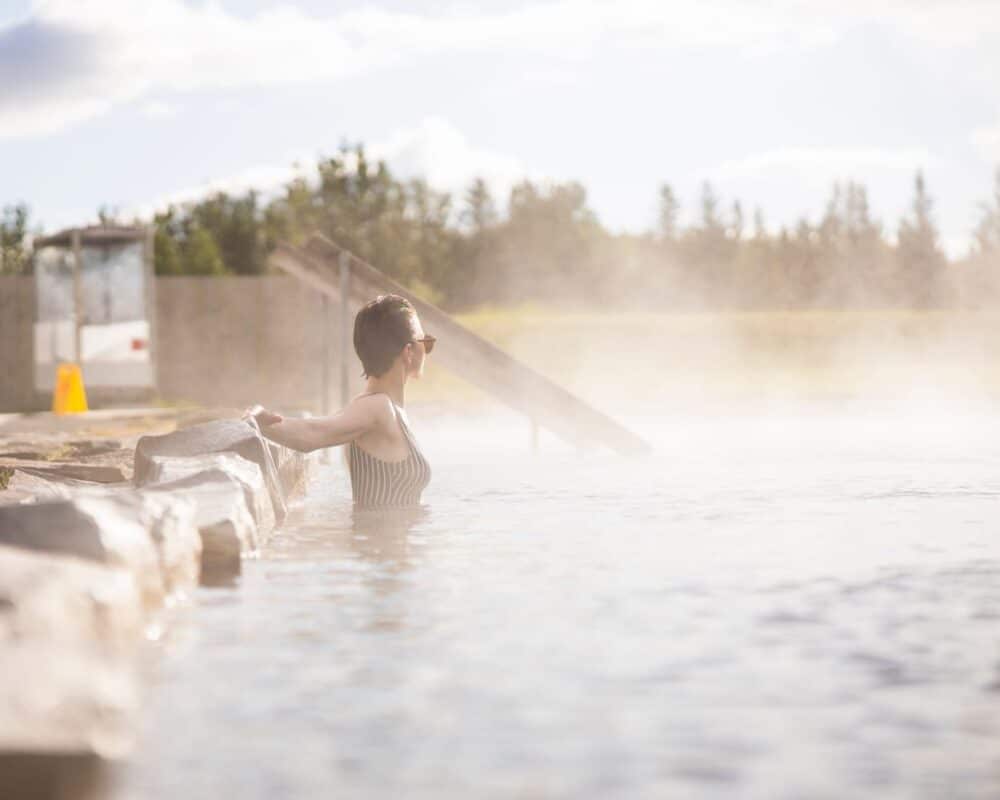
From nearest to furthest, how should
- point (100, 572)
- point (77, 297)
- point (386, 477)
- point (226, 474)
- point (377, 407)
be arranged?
point (100, 572) → point (226, 474) → point (377, 407) → point (386, 477) → point (77, 297)

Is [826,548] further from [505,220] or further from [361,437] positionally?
[505,220]

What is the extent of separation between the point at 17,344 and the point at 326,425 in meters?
17.1

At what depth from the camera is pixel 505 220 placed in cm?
7644

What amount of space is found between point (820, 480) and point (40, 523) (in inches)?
234

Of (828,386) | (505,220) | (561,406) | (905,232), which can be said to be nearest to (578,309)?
(505,220)

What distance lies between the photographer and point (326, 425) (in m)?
6.68

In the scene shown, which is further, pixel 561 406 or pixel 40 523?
pixel 561 406

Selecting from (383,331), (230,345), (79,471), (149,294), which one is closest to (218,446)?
(383,331)

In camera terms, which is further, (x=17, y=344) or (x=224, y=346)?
(x=224, y=346)

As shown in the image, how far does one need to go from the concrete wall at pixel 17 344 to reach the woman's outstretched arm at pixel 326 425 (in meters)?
16.6

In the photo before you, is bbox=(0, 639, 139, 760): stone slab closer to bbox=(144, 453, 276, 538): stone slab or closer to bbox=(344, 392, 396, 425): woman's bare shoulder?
bbox=(144, 453, 276, 538): stone slab

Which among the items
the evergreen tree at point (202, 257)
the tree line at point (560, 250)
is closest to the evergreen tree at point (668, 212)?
the tree line at point (560, 250)

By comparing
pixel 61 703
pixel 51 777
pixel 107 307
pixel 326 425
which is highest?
pixel 107 307

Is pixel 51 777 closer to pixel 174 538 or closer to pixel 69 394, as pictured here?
pixel 174 538
